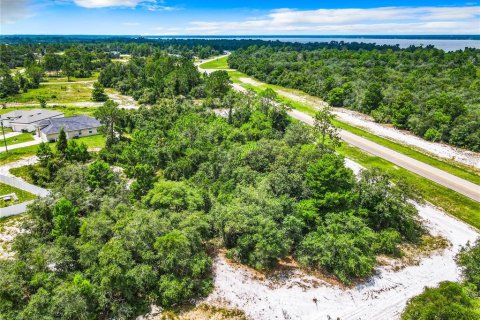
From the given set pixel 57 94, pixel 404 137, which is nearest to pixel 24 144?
pixel 57 94

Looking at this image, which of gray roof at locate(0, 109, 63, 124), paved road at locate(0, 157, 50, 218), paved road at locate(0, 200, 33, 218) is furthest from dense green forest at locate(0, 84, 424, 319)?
gray roof at locate(0, 109, 63, 124)

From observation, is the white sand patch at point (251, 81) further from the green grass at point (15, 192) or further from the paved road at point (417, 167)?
the green grass at point (15, 192)

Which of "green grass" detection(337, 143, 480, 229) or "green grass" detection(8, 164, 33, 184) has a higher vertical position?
"green grass" detection(8, 164, 33, 184)

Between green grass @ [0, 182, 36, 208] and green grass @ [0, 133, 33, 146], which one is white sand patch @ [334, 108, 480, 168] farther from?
green grass @ [0, 133, 33, 146]

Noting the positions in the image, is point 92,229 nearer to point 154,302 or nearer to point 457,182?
point 154,302

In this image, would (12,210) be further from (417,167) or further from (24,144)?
(417,167)

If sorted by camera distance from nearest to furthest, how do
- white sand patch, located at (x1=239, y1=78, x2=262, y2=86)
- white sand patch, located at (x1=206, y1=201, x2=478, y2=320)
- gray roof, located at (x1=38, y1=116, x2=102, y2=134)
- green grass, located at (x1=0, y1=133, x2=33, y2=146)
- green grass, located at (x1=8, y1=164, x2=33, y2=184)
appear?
white sand patch, located at (x1=206, y1=201, x2=478, y2=320) < green grass, located at (x1=8, y1=164, x2=33, y2=184) < green grass, located at (x1=0, y1=133, x2=33, y2=146) < gray roof, located at (x1=38, y1=116, x2=102, y2=134) < white sand patch, located at (x1=239, y1=78, x2=262, y2=86)

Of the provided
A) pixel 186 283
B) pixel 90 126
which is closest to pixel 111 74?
pixel 90 126
